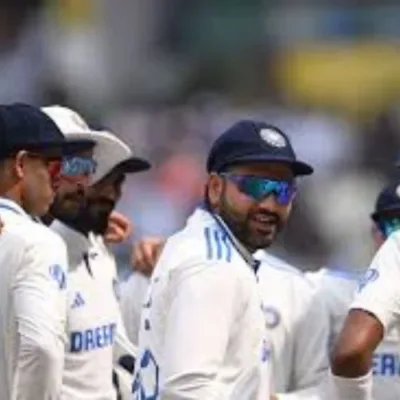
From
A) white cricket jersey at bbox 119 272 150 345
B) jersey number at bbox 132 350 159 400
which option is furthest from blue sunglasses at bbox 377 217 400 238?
jersey number at bbox 132 350 159 400

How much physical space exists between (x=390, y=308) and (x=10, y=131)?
1.28m

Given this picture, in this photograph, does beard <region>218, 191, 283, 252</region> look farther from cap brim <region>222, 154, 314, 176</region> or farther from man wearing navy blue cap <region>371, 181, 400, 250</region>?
man wearing navy blue cap <region>371, 181, 400, 250</region>

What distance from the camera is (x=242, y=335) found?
5.79 meters

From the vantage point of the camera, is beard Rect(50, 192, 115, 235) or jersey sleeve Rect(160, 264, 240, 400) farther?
beard Rect(50, 192, 115, 235)

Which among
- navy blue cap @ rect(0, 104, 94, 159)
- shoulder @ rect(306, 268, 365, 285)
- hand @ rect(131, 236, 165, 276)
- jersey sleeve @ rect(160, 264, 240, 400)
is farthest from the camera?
hand @ rect(131, 236, 165, 276)

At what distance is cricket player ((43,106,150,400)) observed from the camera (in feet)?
23.0

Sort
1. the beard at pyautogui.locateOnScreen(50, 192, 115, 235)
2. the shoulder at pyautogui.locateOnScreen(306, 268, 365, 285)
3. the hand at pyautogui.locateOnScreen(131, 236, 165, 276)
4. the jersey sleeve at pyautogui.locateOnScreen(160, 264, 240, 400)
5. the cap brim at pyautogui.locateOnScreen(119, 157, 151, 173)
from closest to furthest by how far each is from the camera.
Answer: the jersey sleeve at pyautogui.locateOnScreen(160, 264, 240, 400), the beard at pyautogui.locateOnScreen(50, 192, 115, 235), the shoulder at pyautogui.locateOnScreen(306, 268, 365, 285), the cap brim at pyautogui.locateOnScreen(119, 157, 151, 173), the hand at pyautogui.locateOnScreen(131, 236, 165, 276)

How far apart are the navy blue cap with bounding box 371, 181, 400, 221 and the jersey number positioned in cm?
163

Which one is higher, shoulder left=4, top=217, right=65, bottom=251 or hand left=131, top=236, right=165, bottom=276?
shoulder left=4, top=217, right=65, bottom=251

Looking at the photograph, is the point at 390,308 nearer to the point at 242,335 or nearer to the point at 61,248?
the point at 242,335

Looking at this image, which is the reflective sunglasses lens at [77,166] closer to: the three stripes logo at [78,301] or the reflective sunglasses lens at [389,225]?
the three stripes logo at [78,301]

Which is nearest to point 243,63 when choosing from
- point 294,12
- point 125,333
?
point 294,12

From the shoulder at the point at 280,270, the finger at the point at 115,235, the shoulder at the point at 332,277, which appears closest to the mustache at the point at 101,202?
the finger at the point at 115,235

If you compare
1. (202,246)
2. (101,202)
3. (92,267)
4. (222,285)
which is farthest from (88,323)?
(222,285)
